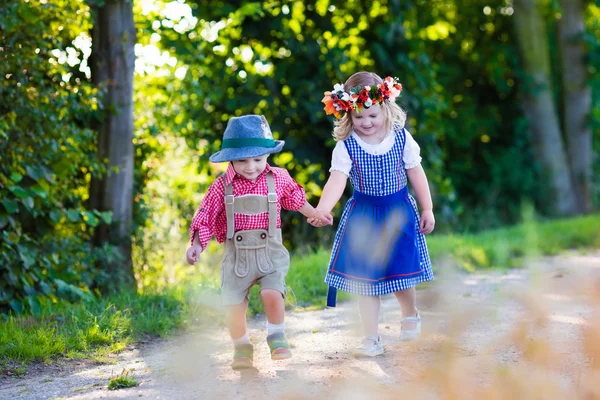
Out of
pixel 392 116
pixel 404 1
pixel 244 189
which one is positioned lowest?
pixel 244 189

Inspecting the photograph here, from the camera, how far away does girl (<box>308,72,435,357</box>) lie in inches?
184

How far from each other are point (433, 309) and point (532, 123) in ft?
26.9

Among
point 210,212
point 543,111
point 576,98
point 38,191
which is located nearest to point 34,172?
point 38,191

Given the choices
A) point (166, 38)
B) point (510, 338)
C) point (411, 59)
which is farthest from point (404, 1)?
point (510, 338)

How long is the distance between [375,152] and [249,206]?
2.72 feet

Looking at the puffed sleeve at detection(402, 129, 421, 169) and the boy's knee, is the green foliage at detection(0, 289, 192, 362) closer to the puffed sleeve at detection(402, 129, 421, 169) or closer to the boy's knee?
the boy's knee

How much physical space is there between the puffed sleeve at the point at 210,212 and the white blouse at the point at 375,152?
712 millimetres

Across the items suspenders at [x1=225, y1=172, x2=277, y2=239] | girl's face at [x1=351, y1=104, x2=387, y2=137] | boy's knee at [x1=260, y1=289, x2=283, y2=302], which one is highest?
girl's face at [x1=351, y1=104, x2=387, y2=137]

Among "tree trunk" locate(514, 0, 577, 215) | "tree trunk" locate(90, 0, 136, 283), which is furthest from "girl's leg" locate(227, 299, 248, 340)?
"tree trunk" locate(514, 0, 577, 215)

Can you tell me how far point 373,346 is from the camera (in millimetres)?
4512

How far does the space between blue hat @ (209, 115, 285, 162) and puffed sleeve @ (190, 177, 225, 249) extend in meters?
0.17

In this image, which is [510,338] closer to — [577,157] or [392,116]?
[392,116]

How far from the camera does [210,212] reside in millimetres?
4398

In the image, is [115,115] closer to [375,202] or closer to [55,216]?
[55,216]
